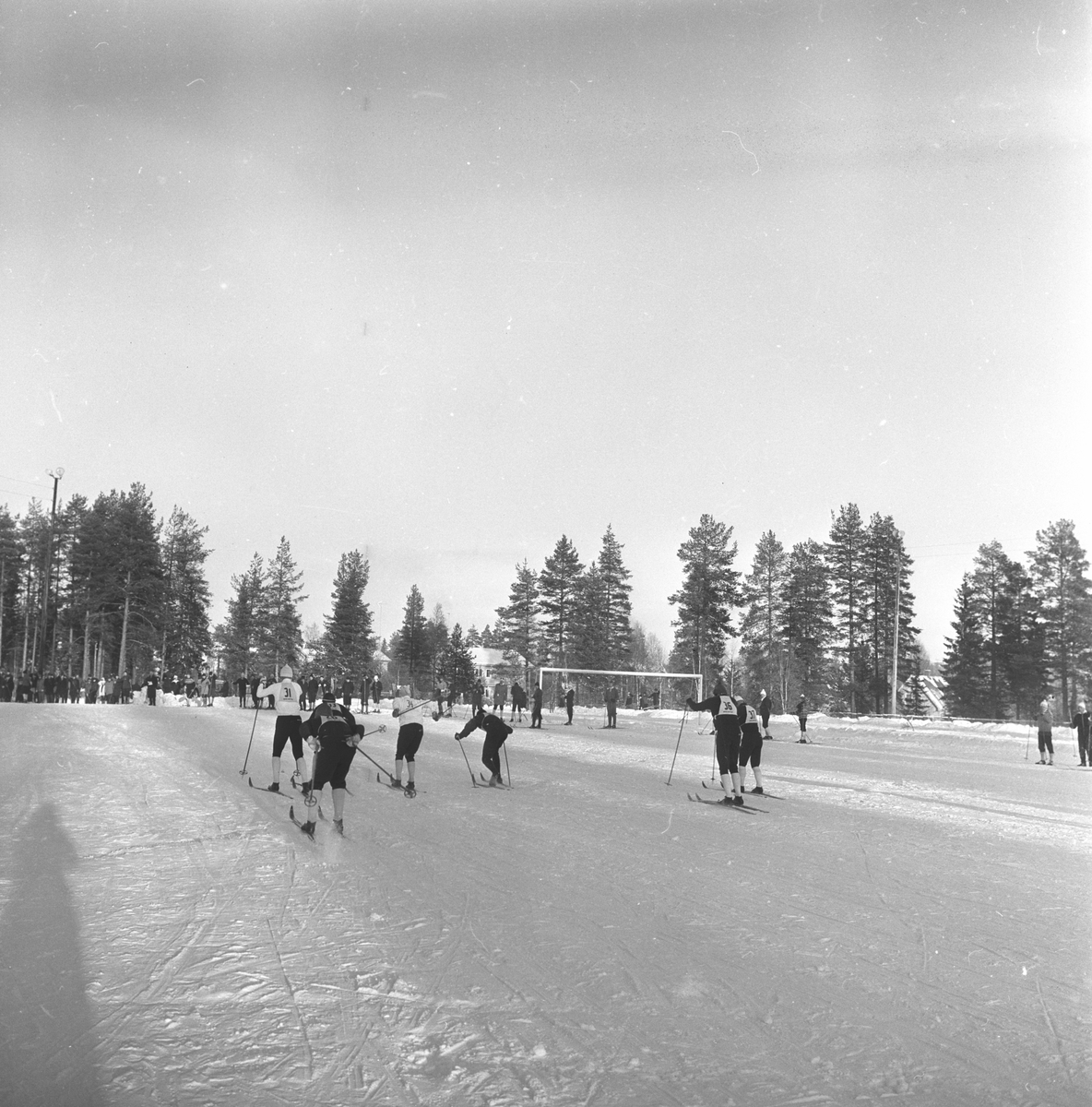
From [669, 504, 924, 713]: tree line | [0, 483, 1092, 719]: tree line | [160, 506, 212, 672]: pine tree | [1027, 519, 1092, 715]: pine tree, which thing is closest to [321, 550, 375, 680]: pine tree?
[0, 483, 1092, 719]: tree line

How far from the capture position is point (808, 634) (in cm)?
6112

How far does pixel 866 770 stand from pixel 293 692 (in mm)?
11917

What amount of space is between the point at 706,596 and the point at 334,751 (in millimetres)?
53702

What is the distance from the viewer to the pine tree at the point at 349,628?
72688 millimetres

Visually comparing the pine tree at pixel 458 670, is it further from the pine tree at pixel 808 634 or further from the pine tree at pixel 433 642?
the pine tree at pixel 808 634

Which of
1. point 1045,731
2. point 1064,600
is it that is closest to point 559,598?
point 1064,600

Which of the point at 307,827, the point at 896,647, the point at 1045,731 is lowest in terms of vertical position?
the point at 307,827

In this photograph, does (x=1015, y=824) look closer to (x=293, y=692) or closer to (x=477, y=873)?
(x=477, y=873)

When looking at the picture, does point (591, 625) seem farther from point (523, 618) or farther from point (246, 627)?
point (246, 627)

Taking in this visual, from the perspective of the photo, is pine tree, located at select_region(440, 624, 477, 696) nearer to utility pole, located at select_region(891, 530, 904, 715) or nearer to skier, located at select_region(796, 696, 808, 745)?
utility pole, located at select_region(891, 530, 904, 715)

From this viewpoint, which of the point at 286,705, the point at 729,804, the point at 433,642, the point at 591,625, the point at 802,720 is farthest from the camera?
the point at 433,642

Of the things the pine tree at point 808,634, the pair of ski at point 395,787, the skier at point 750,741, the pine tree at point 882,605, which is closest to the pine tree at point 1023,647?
the pine tree at point 882,605

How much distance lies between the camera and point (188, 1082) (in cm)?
321

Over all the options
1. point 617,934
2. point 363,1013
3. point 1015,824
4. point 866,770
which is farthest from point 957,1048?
point 866,770
